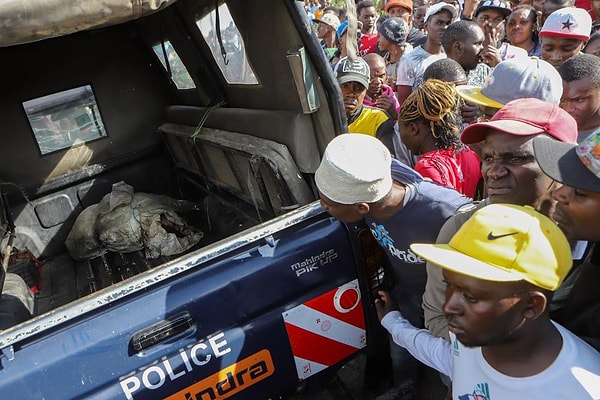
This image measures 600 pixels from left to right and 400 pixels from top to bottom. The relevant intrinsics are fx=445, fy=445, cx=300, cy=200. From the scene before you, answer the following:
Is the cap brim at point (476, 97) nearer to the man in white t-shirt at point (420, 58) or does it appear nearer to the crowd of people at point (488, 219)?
the crowd of people at point (488, 219)

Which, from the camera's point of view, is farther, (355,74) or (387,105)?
(387,105)

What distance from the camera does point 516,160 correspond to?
4.60 ft

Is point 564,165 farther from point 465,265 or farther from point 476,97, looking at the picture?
point 476,97

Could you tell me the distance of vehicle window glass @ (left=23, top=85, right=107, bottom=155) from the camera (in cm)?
330

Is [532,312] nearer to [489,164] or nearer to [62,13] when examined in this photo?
[489,164]

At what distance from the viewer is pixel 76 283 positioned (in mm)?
2918

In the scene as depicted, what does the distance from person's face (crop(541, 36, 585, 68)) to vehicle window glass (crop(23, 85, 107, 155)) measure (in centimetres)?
331

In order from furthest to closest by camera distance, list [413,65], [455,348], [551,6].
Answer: [551,6] < [413,65] < [455,348]

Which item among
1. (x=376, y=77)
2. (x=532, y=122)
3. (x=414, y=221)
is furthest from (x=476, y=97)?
(x=376, y=77)

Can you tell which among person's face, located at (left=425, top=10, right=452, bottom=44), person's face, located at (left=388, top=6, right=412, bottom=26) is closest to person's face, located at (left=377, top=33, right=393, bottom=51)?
person's face, located at (left=425, top=10, right=452, bottom=44)

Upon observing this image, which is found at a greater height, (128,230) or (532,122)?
(532,122)

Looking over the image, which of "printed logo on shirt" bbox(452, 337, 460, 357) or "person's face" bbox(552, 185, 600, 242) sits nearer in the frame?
"person's face" bbox(552, 185, 600, 242)

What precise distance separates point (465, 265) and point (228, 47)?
2.14 metres

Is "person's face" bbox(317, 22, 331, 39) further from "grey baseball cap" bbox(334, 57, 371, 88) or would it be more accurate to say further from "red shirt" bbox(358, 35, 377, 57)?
"grey baseball cap" bbox(334, 57, 371, 88)
